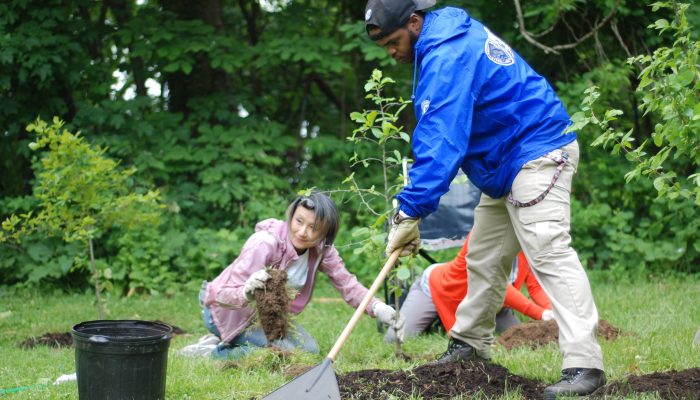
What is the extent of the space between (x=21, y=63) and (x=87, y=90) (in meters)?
0.83

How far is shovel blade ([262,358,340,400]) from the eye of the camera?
3340 millimetres

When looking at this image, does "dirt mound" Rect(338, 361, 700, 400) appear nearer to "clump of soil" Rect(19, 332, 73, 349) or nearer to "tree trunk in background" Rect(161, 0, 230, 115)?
"clump of soil" Rect(19, 332, 73, 349)

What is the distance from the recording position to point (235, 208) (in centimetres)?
895

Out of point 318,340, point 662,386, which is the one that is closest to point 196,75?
point 318,340

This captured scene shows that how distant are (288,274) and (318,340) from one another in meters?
0.92

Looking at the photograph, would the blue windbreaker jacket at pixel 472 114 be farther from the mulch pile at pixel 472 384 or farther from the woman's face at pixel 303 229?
the woman's face at pixel 303 229

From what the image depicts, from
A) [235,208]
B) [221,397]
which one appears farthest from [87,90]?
[221,397]

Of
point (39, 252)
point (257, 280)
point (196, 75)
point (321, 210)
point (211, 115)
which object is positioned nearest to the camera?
point (257, 280)

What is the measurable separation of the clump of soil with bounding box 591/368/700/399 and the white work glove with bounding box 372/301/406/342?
1.36 metres

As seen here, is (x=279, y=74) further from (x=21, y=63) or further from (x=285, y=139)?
(x=21, y=63)

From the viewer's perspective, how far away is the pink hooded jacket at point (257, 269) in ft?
15.7

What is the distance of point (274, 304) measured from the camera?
4.53 metres

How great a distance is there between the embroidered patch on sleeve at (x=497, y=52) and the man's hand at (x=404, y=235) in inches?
31.0

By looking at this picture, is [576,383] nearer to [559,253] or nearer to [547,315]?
[559,253]
